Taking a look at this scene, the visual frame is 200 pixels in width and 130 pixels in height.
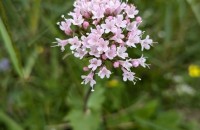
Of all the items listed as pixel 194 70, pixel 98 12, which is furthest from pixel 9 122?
pixel 194 70

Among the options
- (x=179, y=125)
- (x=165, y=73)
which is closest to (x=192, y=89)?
(x=165, y=73)

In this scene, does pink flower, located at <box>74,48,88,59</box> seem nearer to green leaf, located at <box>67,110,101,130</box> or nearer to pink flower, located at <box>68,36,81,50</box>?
pink flower, located at <box>68,36,81,50</box>

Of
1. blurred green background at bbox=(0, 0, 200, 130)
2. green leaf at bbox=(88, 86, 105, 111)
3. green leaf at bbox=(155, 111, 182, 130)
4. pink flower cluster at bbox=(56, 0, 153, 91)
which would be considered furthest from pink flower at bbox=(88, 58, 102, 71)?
green leaf at bbox=(155, 111, 182, 130)

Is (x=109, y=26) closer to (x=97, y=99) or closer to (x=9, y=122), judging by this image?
(x=97, y=99)

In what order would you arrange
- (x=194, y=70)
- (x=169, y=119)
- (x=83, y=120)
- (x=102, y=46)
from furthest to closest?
(x=194, y=70), (x=169, y=119), (x=83, y=120), (x=102, y=46)

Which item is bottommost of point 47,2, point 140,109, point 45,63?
point 140,109

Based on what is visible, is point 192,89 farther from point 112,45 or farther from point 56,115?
point 112,45

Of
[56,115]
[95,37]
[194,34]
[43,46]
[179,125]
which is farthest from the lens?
[194,34]
